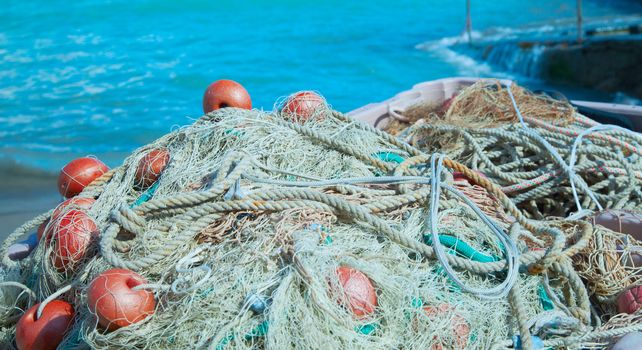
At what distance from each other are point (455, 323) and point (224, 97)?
1.76 m

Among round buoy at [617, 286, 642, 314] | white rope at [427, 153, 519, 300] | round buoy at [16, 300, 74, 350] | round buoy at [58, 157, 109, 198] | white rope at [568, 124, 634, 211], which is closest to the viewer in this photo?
white rope at [427, 153, 519, 300]

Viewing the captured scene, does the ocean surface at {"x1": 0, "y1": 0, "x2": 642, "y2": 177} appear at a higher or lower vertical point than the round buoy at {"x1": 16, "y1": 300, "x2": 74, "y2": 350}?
lower

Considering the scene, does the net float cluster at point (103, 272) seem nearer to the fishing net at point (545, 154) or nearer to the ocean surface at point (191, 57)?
the fishing net at point (545, 154)

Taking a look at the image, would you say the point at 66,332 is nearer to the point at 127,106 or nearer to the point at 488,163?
the point at 488,163

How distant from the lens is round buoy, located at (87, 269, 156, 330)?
2.11 meters

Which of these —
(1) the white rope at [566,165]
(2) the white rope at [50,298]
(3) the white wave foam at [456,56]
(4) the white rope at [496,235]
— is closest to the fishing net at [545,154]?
(1) the white rope at [566,165]

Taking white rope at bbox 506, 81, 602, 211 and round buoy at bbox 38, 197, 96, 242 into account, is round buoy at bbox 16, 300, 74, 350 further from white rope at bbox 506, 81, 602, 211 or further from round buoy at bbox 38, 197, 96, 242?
white rope at bbox 506, 81, 602, 211

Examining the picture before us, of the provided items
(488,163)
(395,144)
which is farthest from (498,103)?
(395,144)

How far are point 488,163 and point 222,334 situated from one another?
2.13 m

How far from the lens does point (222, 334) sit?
2.01 metres

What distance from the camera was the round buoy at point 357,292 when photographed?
6.94 feet

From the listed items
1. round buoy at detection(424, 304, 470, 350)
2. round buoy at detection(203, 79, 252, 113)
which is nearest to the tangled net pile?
round buoy at detection(424, 304, 470, 350)

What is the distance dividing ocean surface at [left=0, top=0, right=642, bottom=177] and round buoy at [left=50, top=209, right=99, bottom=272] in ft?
19.2

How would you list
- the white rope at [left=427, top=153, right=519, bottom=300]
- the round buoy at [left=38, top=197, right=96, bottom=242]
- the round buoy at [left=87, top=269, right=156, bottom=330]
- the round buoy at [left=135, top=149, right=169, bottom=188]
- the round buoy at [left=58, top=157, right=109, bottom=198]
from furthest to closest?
the round buoy at [left=58, top=157, right=109, bottom=198]
the round buoy at [left=135, top=149, right=169, bottom=188]
the round buoy at [left=38, top=197, right=96, bottom=242]
the white rope at [left=427, top=153, right=519, bottom=300]
the round buoy at [left=87, top=269, right=156, bottom=330]
